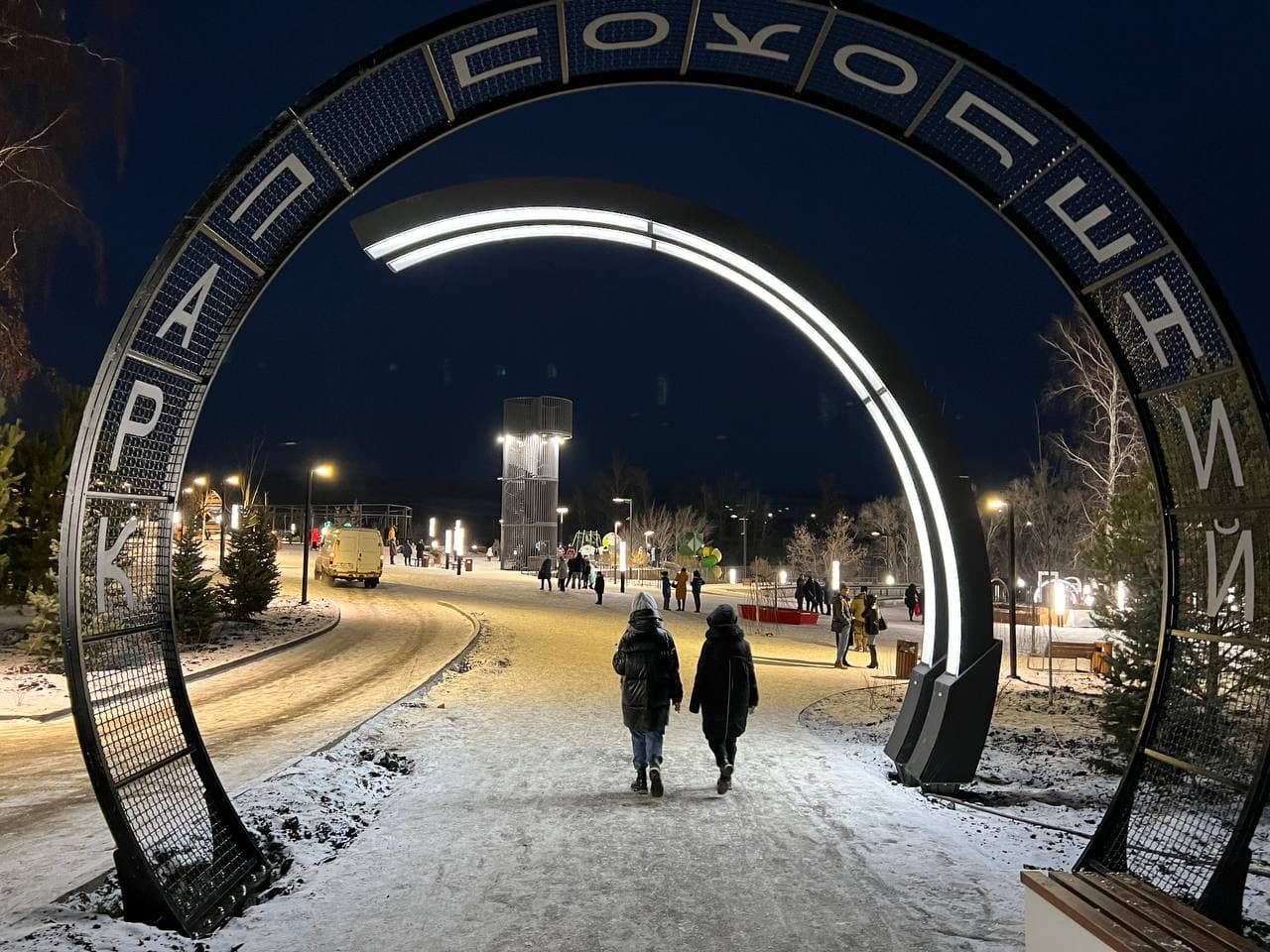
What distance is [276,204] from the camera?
5281 mm

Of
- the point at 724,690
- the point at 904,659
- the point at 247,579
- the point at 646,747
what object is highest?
the point at 247,579

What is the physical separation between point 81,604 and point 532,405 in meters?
45.0

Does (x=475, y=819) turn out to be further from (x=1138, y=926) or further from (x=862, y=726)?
(x=862, y=726)

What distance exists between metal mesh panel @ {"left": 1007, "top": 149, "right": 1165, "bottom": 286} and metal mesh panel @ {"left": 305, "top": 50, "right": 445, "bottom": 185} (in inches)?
159

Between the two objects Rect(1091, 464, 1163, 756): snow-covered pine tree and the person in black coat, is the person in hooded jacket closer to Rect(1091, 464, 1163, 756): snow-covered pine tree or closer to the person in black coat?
the person in black coat

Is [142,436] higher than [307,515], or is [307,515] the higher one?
[307,515]

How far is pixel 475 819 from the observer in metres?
6.37

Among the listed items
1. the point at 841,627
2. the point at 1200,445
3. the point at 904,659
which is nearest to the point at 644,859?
the point at 1200,445

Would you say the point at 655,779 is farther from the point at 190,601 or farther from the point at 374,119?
the point at 190,601

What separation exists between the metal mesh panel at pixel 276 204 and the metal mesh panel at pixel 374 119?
13cm

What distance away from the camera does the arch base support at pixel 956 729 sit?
7.78 meters

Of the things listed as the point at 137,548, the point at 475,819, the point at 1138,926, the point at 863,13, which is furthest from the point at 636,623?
the point at 863,13

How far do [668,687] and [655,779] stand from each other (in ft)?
2.61

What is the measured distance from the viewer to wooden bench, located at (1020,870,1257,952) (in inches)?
130
